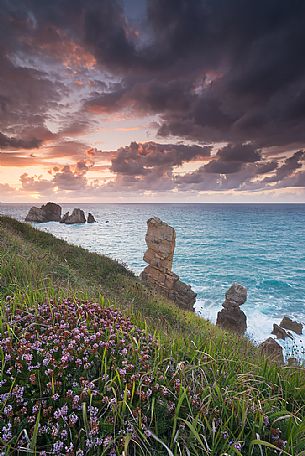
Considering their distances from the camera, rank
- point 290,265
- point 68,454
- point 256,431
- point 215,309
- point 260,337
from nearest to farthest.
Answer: point 68,454, point 256,431, point 260,337, point 215,309, point 290,265

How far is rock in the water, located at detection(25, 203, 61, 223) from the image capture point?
100 meters

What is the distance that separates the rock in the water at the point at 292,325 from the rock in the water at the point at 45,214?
94.9m

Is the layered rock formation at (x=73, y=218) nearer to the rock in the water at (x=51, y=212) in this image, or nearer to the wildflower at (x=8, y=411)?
the rock in the water at (x=51, y=212)

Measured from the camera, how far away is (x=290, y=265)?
54625 millimetres

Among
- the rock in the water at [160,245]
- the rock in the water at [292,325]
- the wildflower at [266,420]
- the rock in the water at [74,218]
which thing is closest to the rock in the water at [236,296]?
the rock in the water at [292,325]

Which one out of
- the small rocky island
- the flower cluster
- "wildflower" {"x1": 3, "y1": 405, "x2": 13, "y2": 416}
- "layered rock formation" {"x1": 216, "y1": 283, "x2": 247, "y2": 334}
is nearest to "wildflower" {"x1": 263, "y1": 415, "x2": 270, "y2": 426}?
the flower cluster

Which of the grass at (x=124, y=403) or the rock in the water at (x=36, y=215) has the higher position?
the grass at (x=124, y=403)

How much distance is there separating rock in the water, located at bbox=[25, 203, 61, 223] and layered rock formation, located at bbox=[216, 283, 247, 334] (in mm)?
90581

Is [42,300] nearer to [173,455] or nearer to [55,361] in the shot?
[55,361]

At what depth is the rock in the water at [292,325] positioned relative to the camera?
84.1 ft

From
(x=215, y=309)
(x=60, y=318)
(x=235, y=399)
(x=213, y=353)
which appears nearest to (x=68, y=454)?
(x=235, y=399)

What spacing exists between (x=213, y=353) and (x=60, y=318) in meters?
2.53

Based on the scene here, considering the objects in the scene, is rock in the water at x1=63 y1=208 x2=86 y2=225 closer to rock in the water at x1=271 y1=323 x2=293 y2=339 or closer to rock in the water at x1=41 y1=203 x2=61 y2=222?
rock in the water at x1=41 y1=203 x2=61 y2=222

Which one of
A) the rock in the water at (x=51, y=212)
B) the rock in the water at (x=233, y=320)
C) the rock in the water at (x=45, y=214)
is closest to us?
the rock in the water at (x=233, y=320)
